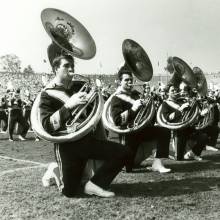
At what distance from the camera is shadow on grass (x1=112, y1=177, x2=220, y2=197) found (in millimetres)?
6344

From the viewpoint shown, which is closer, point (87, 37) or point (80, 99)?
point (80, 99)

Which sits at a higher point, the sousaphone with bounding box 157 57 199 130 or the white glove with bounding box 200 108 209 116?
the sousaphone with bounding box 157 57 199 130

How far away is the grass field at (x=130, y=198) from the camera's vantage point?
5.34 meters

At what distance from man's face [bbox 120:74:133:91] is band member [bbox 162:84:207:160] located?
1638 millimetres

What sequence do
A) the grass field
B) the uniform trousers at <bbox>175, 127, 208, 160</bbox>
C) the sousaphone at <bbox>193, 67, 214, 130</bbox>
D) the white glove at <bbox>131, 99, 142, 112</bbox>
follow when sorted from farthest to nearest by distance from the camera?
the sousaphone at <bbox>193, 67, 214, 130</bbox> → the uniform trousers at <bbox>175, 127, 208, 160</bbox> → the white glove at <bbox>131, 99, 142, 112</bbox> → the grass field

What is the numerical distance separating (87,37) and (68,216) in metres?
3.04

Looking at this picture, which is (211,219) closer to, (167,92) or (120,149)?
(120,149)

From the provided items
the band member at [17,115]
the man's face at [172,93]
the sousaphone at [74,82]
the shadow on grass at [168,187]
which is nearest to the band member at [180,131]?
the man's face at [172,93]

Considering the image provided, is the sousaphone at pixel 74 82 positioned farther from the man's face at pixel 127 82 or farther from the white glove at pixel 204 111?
the white glove at pixel 204 111

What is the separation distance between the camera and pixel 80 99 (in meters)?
5.76

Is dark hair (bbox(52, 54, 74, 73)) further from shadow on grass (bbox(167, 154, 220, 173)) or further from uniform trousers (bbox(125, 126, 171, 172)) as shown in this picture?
shadow on grass (bbox(167, 154, 220, 173))

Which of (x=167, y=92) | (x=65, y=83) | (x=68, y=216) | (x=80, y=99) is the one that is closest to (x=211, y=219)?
(x=68, y=216)

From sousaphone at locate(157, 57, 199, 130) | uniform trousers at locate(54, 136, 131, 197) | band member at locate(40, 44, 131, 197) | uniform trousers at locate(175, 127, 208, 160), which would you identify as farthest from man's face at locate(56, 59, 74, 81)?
uniform trousers at locate(175, 127, 208, 160)

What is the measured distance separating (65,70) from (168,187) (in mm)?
2285
